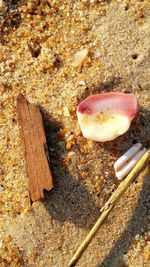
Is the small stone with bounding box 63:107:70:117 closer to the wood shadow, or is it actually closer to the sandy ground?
the sandy ground

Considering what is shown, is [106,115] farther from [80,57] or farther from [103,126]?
[80,57]

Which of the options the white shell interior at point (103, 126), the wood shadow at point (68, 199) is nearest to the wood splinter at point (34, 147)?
the wood shadow at point (68, 199)

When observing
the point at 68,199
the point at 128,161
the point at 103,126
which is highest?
the point at 103,126

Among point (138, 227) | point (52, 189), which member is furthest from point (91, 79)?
point (138, 227)

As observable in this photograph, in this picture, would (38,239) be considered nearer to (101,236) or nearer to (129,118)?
(101,236)

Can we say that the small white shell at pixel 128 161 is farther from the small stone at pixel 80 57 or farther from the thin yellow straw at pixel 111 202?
the small stone at pixel 80 57

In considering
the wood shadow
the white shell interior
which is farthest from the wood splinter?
the white shell interior

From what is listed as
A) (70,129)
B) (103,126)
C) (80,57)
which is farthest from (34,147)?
(80,57)
